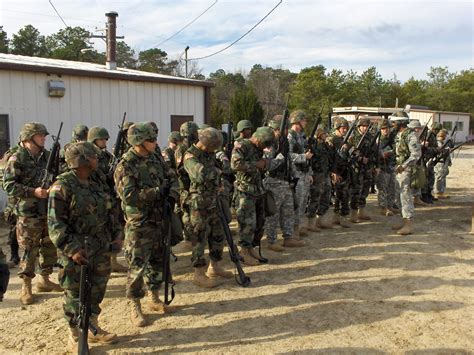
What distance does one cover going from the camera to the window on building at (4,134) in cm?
881

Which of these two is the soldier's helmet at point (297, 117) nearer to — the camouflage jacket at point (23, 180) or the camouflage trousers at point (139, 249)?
the camouflage trousers at point (139, 249)

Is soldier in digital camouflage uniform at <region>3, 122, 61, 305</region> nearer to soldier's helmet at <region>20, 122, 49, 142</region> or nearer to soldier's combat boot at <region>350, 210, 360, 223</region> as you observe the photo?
soldier's helmet at <region>20, 122, 49, 142</region>

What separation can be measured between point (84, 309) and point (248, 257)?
2963mm

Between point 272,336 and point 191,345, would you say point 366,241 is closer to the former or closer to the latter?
point 272,336

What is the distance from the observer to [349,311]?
4.74 metres

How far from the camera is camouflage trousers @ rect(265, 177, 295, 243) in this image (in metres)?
6.65

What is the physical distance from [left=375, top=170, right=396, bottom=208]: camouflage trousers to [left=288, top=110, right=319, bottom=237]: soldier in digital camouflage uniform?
2.11 m

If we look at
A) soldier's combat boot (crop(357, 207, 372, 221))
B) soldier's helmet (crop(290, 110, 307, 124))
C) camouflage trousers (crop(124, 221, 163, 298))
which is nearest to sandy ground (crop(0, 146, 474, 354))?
camouflage trousers (crop(124, 221, 163, 298))

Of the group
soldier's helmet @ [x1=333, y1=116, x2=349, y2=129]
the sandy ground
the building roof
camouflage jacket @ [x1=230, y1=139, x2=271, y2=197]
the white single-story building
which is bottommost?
the sandy ground

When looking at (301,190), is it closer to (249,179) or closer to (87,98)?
(249,179)

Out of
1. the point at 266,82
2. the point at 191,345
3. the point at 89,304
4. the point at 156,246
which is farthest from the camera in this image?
the point at 266,82

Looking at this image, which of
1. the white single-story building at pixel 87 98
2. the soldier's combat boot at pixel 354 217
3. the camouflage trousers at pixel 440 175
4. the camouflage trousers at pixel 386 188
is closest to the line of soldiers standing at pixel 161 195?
the soldier's combat boot at pixel 354 217

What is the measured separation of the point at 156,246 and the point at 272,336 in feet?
4.85

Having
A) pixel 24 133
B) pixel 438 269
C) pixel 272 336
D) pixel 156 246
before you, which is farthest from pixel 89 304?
pixel 438 269
